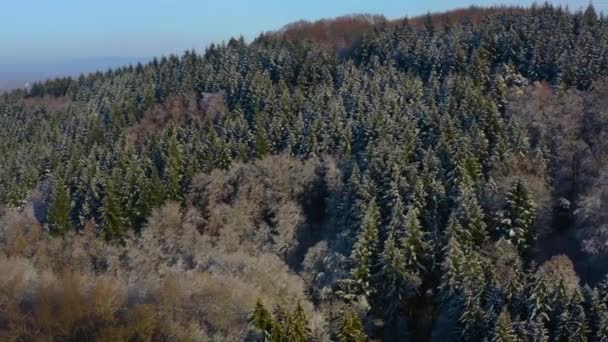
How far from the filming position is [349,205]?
2377 inches

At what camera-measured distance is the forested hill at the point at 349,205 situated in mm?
39125

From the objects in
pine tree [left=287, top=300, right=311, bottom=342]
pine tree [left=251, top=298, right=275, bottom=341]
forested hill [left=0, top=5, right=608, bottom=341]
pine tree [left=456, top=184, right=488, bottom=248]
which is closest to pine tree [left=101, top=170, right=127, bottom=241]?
forested hill [left=0, top=5, right=608, bottom=341]

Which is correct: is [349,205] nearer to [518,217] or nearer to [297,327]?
[518,217]

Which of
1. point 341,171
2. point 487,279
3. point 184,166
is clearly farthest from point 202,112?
point 487,279

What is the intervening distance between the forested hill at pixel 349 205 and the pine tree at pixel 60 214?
0.36 meters

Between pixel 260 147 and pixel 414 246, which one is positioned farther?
pixel 260 147

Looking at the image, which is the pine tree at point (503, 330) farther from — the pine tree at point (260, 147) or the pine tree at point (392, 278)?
the pine tree at point (260, 147)

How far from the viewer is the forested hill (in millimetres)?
39125

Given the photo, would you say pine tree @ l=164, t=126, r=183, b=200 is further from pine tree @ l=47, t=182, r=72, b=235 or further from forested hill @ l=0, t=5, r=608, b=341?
pine tree @ l=47, t=182, r=72, b=235

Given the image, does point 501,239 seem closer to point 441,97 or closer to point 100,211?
point 441,97

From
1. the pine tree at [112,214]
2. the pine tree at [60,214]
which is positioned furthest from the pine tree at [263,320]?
the pine tree at [60,214]

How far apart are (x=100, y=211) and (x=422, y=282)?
133ft

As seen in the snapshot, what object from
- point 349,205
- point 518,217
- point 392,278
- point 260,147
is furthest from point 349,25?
point 392,278

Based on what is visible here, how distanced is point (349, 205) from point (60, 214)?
3570 cm
